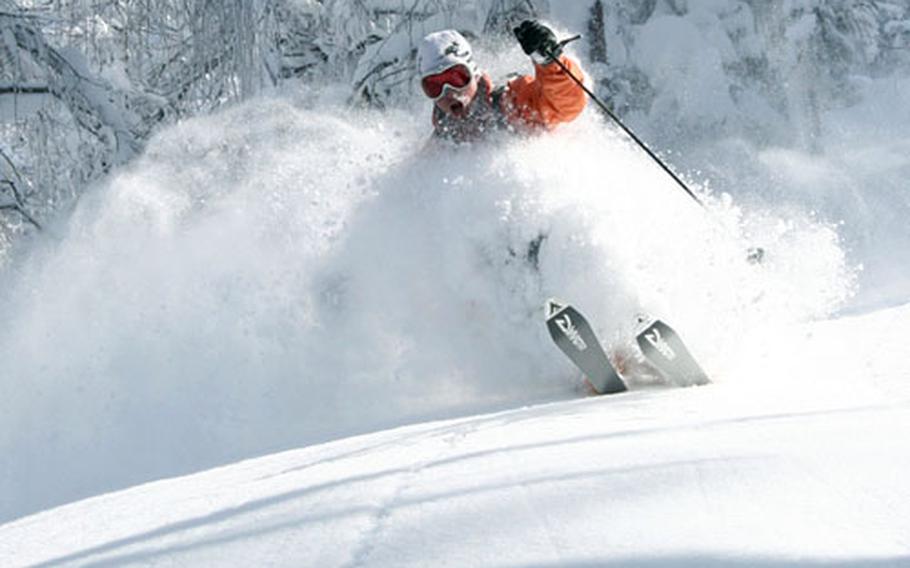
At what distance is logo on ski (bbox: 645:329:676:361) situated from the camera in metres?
4.34

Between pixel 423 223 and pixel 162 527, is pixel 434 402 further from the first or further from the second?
pixel 162 527

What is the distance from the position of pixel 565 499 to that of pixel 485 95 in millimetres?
3907

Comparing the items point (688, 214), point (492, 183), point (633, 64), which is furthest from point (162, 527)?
point (633, 64)

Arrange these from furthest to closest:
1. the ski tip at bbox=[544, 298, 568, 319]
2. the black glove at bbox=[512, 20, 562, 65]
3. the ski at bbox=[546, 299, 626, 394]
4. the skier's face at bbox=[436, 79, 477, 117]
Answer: the skier's face at bbox=[436, 79, 477, 117], the black glove at bbox=[512, 20, 562, 65], the ski tip at bbox=[544, 298, 568, 319], the ski at bbox=[546, 299, 626, 394]

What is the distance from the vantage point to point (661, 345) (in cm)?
434

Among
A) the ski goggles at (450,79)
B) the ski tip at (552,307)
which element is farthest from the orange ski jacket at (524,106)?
the ski tip at (552,307)

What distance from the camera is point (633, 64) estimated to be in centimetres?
1374

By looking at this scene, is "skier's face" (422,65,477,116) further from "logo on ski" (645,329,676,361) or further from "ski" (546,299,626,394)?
"logo on ski" (645,329,676,361)

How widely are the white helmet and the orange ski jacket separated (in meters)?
0.19

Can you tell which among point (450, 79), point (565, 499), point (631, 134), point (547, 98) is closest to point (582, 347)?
point (631, 134)

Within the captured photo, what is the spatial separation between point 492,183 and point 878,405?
2.50m

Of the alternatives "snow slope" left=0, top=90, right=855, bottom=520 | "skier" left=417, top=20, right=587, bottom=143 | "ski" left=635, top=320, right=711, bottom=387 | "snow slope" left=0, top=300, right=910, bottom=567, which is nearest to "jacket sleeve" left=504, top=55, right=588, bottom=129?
"skier" left=417, top=20, right=587, bottom=143

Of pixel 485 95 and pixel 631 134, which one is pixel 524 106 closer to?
pixel 485 95

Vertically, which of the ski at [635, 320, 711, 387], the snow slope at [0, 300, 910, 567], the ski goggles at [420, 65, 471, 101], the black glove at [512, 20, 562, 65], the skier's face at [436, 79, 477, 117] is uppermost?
the black glove at [512, 20, 562, 65]
